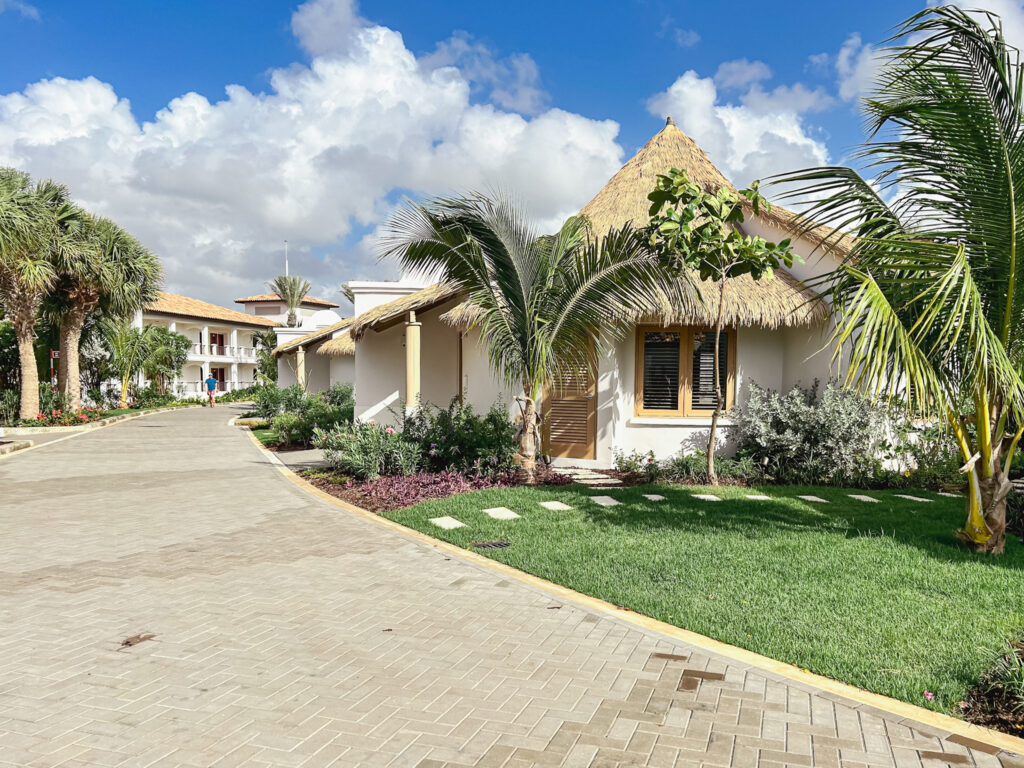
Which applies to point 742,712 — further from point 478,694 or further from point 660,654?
point 478,694

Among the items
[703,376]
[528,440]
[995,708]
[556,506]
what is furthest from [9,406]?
[995,708]

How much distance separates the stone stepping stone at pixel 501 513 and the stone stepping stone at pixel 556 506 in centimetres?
49

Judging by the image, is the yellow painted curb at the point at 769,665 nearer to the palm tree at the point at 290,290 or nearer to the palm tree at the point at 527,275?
the palm tree at the point at 527,275

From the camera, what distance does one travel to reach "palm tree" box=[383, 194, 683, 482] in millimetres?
9664

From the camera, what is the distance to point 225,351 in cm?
5078

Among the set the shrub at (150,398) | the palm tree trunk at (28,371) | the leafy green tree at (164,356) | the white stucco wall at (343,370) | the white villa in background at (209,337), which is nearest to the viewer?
the palm tree trunk at (28,371)

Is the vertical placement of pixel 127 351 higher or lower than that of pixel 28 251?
lower

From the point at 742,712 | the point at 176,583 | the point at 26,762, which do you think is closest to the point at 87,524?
the point at 176,583

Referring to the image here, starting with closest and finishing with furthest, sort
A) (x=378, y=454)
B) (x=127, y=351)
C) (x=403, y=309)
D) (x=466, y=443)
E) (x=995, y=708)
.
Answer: (x=995, y=708)
(x=466, y=443)
(x=378, y=454)
(x=403, y=309)
(x=127, y=351)

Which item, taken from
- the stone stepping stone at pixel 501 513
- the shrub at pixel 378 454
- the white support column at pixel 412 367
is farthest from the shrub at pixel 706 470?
the white support column at pixel 412 367

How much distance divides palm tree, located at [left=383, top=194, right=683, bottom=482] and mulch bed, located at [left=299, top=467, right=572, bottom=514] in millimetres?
515

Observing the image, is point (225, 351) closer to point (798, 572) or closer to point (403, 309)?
point (403, 309)

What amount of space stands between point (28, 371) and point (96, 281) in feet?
12.4

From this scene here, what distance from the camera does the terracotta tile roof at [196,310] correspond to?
146ft
